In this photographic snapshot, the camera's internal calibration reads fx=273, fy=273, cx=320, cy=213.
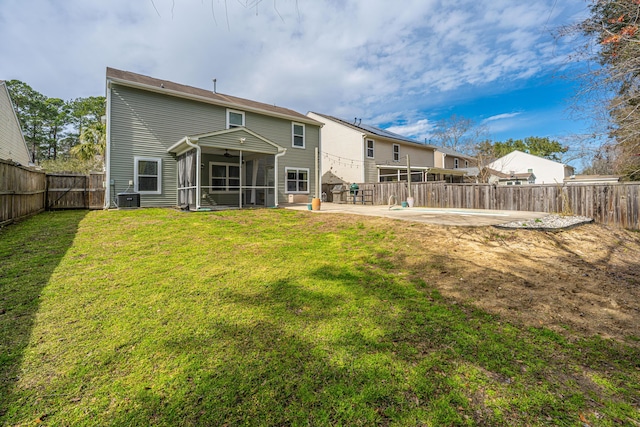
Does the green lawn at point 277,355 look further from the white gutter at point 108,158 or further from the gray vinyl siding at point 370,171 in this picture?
the gray vinyl siding at point 370,171

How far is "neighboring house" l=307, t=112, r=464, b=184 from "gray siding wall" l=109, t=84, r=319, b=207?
940 cm

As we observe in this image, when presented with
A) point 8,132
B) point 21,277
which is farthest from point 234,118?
point 8,132

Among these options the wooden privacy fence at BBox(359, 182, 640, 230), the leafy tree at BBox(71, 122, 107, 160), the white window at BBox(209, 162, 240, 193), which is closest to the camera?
the wooden privacy fence at BBox(359, 182, 640, 230)

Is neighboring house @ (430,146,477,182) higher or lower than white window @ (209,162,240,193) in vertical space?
higher

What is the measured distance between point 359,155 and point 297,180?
19.3ft

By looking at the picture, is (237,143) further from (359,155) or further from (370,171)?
(370,171)

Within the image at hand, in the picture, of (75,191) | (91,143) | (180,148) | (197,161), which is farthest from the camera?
(91,143)

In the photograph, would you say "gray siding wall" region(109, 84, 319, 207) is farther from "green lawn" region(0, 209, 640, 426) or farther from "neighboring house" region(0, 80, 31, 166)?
"green lawn" region(0, 209, 640, 426)

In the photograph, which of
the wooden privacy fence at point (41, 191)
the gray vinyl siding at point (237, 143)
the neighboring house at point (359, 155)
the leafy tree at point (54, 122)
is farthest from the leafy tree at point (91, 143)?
→ the leafy tree at point (54, 122)

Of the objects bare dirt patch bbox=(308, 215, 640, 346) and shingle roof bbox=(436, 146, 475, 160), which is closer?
bare dirt patch bbox=(308, 215, 640, 346)

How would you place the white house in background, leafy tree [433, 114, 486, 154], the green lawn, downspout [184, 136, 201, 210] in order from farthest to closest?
the white house in background, leafy tree [433, 114, 486, 154], downspout [184, 136, 201, 210], the green lawn

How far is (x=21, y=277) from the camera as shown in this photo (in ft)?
11.3

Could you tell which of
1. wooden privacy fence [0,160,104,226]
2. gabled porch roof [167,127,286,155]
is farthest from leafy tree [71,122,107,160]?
gabled porch roof [167,127,286,155]

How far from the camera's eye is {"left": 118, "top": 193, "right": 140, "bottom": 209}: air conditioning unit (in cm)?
1039
